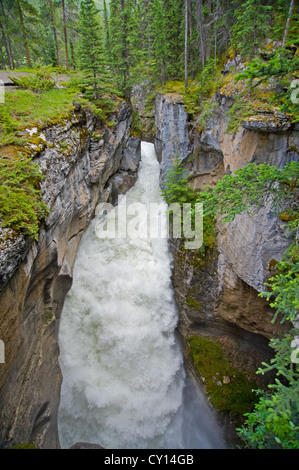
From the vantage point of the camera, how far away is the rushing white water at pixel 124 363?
934cm

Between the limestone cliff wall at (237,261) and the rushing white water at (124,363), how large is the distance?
1379mm

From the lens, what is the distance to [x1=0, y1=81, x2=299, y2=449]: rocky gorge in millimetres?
5986

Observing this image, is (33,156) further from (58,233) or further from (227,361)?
(227,361)

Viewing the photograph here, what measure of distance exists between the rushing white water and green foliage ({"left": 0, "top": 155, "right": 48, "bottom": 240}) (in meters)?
6.27

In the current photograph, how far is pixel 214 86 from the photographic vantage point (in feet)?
44.9

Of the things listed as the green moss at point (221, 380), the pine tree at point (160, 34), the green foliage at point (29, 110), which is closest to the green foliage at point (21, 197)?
the green foliage at point (29, 110)

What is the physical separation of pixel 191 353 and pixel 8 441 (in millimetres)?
7849

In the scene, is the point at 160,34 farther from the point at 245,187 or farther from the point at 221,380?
the point at 221,380

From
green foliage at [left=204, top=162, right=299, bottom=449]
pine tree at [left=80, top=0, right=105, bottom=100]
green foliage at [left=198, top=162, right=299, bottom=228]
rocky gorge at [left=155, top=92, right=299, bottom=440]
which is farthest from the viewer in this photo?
pine tree at [left=80, top=0, right=105, bottom=100]

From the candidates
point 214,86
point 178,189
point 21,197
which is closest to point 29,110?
point 21,197

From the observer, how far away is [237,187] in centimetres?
617

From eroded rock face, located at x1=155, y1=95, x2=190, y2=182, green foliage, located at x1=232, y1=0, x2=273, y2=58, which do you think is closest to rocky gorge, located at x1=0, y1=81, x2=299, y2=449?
eroded rock face, located at x1=155, y1=95, x2=190, y2=182

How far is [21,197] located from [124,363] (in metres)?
8.62

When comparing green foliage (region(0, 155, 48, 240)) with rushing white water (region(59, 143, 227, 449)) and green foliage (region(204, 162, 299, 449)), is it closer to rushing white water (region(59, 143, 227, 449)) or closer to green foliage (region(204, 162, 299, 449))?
green foliage (region(204, 162, 299, 449))
